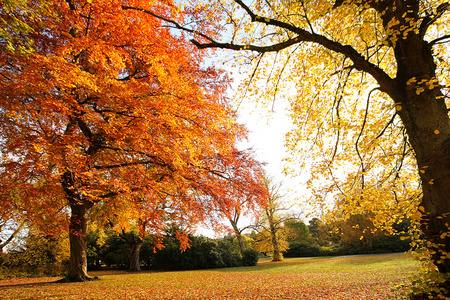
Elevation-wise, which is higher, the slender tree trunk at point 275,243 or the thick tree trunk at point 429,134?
the thick tree trunk at point 429,134

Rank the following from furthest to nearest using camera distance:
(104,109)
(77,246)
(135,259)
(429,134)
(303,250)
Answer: (303,250) → (135,259) → (77,246) → (104,109) → (429,134)

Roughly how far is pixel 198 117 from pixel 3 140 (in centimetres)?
660

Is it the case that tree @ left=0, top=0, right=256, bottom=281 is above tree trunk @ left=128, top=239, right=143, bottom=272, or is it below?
above

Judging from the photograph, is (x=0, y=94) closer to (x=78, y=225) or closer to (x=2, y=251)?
(x=78, y=225)

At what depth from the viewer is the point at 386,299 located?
5.05m

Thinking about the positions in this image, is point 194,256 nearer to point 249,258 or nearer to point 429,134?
point 249,258

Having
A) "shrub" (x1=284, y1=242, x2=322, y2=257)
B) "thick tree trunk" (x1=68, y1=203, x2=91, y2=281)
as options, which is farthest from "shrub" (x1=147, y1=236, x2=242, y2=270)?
"shrub" (x1=284, y1=242, x2=322, y2=257)

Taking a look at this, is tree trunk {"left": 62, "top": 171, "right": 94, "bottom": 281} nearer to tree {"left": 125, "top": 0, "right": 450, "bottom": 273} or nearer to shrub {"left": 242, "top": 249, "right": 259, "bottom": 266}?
tree {"left": 125, "top": 0, "right": 450, "bottom": 273}

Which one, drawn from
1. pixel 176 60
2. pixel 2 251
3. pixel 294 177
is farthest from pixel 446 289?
pixel 2 251

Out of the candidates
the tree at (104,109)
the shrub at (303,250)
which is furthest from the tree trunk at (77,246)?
the shrub at (303,250)

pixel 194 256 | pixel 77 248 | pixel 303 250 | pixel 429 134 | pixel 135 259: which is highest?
pixel 429 134

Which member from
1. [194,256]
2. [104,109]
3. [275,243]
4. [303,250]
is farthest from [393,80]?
[303,250]

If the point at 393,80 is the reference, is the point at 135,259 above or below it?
below

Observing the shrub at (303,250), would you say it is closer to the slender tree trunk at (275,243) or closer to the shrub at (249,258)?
the slender tree trunk at (275,243)
